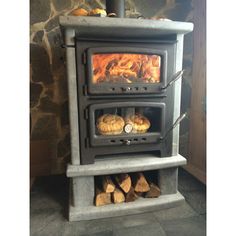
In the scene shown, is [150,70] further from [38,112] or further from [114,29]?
Answer: [38,112]

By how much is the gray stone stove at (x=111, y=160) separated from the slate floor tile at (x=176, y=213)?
31 mm

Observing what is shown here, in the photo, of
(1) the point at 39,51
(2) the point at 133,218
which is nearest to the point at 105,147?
(2) the point at 133,218

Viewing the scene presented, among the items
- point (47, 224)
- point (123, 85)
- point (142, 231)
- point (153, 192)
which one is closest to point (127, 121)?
point (123, 85)

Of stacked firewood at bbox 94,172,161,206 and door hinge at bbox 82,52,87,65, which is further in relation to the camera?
stacked firewood at bbox 94,172,161,206

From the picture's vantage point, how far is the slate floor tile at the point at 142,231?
1.16 metres

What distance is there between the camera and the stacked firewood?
134 cm

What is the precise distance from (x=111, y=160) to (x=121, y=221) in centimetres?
36

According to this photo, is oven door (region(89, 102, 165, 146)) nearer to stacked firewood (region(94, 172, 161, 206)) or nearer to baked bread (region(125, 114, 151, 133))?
baked bread (region(125, 114, 151, 133))

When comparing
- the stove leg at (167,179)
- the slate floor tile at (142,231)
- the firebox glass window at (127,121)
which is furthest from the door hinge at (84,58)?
the slate floor tile at (142,231)

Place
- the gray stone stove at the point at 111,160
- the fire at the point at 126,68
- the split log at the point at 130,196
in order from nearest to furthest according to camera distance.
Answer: the gray stone stove at the point at 111,160 < the fire at the point at 126,68 < the split log at the point at 130,196

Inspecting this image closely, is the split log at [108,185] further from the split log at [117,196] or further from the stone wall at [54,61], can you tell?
the stone wall at [54,61]

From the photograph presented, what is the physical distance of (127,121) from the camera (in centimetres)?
139

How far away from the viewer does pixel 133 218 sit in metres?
1.30

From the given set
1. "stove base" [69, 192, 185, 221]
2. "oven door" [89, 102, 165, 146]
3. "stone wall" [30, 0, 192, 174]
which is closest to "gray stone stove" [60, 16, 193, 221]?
"stove base" [69, 192, 185, 221]
